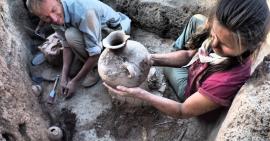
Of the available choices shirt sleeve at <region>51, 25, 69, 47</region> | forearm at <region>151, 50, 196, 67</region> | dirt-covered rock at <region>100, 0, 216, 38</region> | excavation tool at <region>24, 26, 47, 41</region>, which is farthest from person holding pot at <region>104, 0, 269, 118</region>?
excavation tool at <region>24, 26, 47, 41</region>

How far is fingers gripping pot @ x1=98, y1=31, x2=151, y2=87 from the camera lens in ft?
8.39

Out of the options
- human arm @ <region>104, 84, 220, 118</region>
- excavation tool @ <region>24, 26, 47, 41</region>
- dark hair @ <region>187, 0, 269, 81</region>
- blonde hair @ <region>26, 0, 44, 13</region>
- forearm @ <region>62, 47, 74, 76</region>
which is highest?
dark hair @ <region>187, 0, 269, 81</region>

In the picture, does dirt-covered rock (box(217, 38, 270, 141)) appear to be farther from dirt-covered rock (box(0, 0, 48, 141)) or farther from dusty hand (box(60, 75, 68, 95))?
dusty hand (box(60, 75, 68, 95))

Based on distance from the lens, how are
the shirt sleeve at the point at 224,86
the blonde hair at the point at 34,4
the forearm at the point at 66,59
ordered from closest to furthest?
the shirt sleeve at the point at 224,86
the blonde hair at the point at 34,4
the forearm at the point at 66,59

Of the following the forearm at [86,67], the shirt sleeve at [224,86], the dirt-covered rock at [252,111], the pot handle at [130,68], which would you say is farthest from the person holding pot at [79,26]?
the dirt-covered rock at [252,111]

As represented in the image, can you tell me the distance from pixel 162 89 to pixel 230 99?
902 millimetres

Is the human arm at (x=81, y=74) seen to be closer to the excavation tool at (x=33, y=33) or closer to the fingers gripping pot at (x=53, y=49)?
the fingers gripping pot at (x=53, y=49)

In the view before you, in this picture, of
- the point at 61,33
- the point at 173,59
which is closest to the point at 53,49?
the point at 61,33

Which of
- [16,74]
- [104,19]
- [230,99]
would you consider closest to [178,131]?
[230,99]

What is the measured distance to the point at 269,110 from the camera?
2.00 metres

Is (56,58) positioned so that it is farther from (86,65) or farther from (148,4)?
(148,4)

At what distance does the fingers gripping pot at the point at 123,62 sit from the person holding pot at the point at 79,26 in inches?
15.3

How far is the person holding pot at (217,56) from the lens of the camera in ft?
6.53

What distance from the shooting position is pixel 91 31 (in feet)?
9.64
